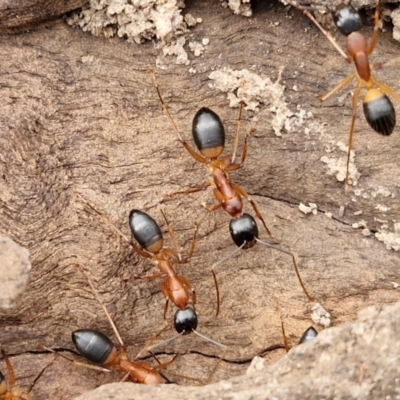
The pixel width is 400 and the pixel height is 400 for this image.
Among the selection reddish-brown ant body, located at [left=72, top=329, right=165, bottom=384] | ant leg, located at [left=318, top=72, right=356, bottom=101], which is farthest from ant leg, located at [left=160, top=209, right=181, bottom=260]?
ant leg, located at [left=318, top=72, right=356, bottom=101]

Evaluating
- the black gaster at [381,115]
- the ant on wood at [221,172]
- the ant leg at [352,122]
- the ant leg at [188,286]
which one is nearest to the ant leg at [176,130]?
the ant on wood at [221,172]

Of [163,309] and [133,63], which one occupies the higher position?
[133,63]

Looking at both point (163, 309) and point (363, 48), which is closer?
point (363, 48)

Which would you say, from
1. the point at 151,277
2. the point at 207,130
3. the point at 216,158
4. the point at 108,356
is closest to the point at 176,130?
the point at 207,130

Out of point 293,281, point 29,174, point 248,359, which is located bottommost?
point 248,359

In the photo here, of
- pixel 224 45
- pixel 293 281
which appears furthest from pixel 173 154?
pixel 293 281

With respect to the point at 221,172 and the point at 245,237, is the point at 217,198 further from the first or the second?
the point at 245,237

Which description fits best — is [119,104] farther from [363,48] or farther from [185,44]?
[363,48]

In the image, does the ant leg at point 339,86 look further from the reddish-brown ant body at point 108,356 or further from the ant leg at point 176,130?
the reddish-brown ant body at point 108,356
